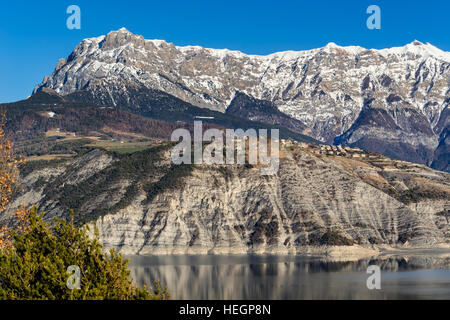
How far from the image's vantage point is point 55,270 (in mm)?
48031

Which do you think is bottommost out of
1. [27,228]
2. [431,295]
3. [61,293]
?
[431,295]

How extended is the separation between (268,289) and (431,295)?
1493 inches

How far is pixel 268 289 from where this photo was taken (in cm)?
18138

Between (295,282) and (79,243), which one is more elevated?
(79,243)

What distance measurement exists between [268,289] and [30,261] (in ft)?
446

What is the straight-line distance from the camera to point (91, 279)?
1948 inches

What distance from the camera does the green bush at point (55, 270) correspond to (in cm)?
4781

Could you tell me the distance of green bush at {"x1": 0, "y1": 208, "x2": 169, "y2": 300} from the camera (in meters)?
47.8
